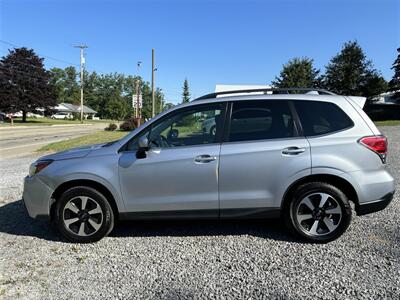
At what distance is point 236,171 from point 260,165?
291 millimetres

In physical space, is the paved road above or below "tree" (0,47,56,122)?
below

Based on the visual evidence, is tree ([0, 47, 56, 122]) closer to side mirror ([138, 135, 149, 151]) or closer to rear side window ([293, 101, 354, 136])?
side mirror ([138, 135, 149, 151])

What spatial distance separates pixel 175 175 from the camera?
4.42 meters

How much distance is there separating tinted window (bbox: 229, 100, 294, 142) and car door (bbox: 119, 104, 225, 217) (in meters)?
0.20

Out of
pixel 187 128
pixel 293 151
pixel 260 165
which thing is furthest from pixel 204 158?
pixel 293 151

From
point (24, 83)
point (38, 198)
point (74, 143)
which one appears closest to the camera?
point (38, 198)

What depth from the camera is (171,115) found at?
15.5 ft

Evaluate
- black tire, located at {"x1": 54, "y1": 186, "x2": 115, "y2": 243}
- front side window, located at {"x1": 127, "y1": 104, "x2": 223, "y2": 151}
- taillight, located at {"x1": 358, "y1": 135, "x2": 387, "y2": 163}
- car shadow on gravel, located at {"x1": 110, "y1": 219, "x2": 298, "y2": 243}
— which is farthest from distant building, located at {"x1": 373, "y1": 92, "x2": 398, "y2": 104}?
black tire, located at {"x1": 54, "y1": 186, "x2": 115, "y2": 243}

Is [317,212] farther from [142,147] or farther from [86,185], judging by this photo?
[86,185]

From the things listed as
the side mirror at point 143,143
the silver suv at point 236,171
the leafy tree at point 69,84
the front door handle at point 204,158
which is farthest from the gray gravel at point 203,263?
the leafy tree at point 69,84

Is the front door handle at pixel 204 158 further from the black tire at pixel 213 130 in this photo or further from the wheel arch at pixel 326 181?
the wheel arch at pixel 326 181

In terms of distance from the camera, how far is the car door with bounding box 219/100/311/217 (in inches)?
172

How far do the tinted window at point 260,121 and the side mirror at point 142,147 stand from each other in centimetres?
101

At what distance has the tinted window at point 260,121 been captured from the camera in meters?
4.50
